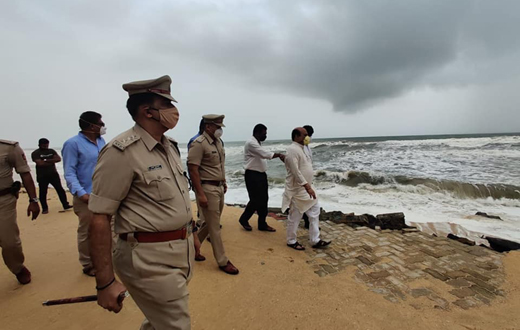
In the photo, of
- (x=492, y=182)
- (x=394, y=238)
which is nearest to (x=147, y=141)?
(x=394, y=238)

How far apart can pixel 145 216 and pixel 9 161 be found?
2817 millimetres

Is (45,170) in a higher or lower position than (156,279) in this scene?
higher

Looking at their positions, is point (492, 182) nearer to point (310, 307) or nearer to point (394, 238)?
point (394, 238)

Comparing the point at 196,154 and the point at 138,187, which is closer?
the point at 138,187

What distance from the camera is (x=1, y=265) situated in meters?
3.62

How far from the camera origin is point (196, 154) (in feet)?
10.6

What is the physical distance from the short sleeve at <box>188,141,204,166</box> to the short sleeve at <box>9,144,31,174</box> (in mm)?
1915

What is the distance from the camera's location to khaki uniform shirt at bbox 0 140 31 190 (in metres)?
2.88

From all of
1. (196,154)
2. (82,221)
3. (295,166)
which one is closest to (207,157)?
(196,154)

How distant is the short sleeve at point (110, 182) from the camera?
1347 mm

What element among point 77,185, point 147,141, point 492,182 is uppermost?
point 147,141

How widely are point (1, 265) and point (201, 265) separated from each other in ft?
9.73

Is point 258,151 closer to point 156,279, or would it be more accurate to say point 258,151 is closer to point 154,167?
point 154,167

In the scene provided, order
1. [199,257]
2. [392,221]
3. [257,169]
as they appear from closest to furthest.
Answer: [199,257] < [257,169] < [392,221]
